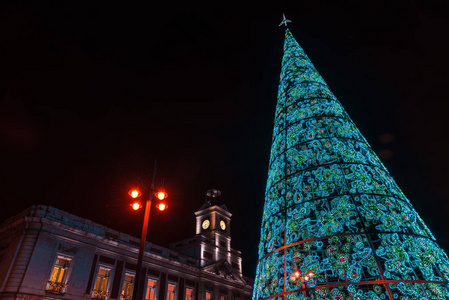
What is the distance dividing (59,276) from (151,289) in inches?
324

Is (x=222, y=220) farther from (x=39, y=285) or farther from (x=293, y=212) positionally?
(x=293, y=212)

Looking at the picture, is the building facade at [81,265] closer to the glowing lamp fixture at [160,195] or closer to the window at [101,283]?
the window at [101,283]

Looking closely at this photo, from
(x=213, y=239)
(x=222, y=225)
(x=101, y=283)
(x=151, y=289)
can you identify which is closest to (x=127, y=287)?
(x=101, y=283)

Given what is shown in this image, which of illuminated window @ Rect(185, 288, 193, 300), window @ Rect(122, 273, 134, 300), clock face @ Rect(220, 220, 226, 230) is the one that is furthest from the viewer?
clock face @ Rect(220, 220, 226, 230)

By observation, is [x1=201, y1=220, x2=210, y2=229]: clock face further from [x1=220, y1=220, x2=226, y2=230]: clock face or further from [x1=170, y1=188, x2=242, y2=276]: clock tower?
[x1=220, y1=220, x2=226, y2=230]: clock face

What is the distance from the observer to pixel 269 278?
518 centimetres

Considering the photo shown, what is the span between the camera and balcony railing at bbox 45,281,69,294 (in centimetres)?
1617

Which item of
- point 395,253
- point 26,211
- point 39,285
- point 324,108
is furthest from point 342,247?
point 26,211

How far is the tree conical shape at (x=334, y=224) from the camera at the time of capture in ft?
14.5

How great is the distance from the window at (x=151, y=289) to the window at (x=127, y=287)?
6.10 ft

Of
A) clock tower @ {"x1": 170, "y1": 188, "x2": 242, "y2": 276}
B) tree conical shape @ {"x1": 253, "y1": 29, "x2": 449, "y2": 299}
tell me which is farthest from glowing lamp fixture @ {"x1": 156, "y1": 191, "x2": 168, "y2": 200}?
clock tower @ {"x1": 170, "y1": 188, "x2": 242, "y2": 276}

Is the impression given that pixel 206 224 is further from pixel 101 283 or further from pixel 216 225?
pixel 101 283

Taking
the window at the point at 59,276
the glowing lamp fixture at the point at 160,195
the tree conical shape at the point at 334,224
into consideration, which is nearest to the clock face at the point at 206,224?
the window at the point at 59,276

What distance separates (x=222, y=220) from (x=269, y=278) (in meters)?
31.3
